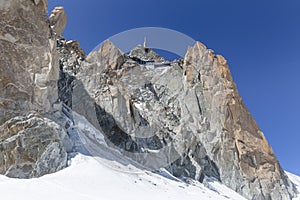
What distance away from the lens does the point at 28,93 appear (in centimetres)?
1585

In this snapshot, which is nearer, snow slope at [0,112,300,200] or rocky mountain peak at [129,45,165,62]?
snow slope at [0,112,300,200]

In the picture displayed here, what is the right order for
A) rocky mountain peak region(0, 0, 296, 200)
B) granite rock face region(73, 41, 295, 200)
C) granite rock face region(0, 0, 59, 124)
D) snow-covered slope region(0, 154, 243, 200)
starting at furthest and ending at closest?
granite rock face region(73, 41, 295, 200)
granite rock face region(0, 0, 59, 124)
rocky mountain peak region(0, 0, 296, 200)
snow-covered slope region(0, 154, 243, 200)

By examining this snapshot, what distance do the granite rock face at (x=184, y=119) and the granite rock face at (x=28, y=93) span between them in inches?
248

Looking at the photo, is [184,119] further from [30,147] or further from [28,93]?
[30,147]

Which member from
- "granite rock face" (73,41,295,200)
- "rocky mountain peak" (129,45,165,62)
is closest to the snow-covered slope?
"granite rock face" (73,41,295,200)

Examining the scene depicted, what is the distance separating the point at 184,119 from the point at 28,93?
22.4m

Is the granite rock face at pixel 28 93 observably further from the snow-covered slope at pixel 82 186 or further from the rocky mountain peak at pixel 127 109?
the snow-covered slope at pixel 82 186

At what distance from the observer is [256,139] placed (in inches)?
1369

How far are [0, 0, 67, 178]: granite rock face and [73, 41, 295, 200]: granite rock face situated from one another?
6300 mm

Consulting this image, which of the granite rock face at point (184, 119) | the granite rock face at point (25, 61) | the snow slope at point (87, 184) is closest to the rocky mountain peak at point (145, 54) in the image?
the granite rock face at point (184, 119)

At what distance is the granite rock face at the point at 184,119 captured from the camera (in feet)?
78.2

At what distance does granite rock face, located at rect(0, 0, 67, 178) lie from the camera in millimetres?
13359

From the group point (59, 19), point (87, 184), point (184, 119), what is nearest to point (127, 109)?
point (184, 119)

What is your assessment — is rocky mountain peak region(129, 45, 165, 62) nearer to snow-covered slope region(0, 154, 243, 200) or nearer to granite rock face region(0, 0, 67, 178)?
granite rock face region(0, 0, 67, 178)
